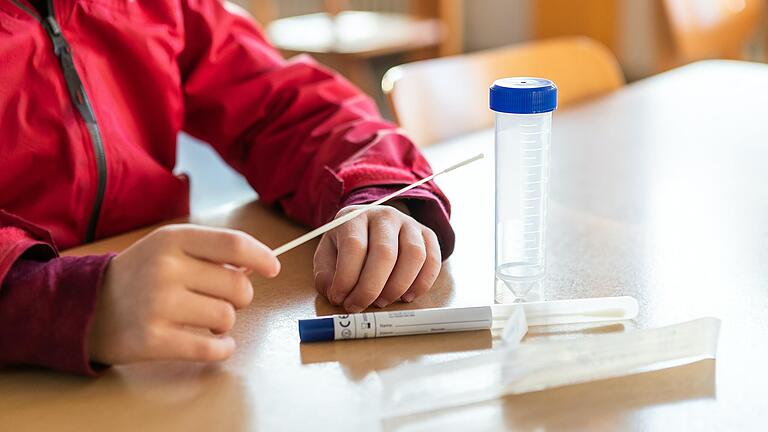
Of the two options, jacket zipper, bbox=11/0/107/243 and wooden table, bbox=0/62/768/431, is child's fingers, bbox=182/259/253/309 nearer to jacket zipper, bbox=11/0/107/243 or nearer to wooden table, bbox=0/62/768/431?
wooden table, bbox=0/62/768/431

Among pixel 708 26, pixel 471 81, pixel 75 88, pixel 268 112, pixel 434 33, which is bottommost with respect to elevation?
pixel 434 33

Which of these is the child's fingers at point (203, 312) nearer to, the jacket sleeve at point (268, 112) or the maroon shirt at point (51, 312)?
the maroon shirt at point (51, 312)

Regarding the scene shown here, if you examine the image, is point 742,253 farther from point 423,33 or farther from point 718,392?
point 423,33

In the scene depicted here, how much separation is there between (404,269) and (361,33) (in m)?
3.06

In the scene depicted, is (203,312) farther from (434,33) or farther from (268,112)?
(434,33)

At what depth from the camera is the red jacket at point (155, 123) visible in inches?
32.8

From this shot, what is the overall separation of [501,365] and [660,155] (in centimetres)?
61

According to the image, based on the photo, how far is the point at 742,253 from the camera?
2.68 feet

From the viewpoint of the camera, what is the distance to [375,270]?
69cm

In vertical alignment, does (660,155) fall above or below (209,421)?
below

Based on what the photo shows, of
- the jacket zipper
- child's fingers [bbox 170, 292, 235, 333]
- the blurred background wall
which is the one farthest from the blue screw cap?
the blurred background wall

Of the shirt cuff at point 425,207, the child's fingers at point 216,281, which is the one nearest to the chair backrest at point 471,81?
the shirt cuff at point 425,207

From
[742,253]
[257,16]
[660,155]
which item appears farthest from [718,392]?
[257,16]

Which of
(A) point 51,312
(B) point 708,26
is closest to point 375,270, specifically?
(A) point 51,312
